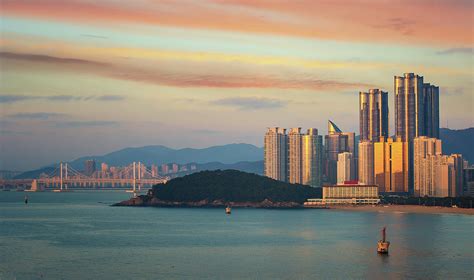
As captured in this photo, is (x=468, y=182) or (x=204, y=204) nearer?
(x=204, y=204)

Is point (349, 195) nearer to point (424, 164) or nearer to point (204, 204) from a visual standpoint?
point (204, 204)

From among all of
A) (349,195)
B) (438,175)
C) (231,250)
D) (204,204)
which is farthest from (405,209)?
(231,250)

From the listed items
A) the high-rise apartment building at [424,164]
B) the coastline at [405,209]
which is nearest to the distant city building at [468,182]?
the high-rise apartment building at [424,164]

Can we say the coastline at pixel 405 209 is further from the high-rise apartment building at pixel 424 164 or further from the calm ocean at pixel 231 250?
the calm ocean at pixel 231 250

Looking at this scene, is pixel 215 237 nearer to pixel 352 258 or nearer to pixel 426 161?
pixel 352 258

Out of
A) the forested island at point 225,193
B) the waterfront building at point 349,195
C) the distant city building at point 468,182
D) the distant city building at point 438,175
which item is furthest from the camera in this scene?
the distant city building at point 468,182

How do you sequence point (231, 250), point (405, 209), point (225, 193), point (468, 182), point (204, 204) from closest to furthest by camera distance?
point (231, 250) → point (405, 209) → point (204, 204) → point (225, 193) → point (468, 182)

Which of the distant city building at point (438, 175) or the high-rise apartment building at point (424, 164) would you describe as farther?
the high-rise apartment building at point (424, 164)
